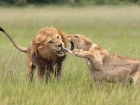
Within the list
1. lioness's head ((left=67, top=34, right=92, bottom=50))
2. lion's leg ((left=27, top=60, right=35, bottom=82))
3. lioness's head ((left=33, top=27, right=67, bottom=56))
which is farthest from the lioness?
lion's leg ((left=27, top=60, right=35, bottom=82))

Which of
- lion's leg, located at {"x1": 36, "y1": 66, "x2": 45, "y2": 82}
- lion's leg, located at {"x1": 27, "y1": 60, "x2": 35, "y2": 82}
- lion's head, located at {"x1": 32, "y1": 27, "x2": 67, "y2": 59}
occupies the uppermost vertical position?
lion's head, located at {"x1": 32, "y1": 27, "x2": 67, "y2": 59}

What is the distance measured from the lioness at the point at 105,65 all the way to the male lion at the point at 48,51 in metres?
0.20

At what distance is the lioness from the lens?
635 cm

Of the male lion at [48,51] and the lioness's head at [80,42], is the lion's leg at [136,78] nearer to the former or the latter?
the lioness's head at [80,42]

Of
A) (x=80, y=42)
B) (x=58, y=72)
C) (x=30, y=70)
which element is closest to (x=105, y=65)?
(x=80, y=42)

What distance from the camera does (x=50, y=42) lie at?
6398 mm

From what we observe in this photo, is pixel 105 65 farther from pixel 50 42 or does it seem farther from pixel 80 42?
pixel 50 42

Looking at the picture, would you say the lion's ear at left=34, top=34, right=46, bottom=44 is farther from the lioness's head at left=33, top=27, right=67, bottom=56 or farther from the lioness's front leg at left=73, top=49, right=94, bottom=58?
the lioness's front leg at left=73, top=49, right=94, bottom=58

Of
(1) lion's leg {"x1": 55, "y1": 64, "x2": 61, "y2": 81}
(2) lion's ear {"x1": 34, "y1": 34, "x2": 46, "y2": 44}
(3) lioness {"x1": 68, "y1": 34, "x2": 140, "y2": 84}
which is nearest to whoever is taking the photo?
(3) lioness {"x1": 68, "y1": 34, "x2": 140, "y2": 84}

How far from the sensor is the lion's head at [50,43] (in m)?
6.38

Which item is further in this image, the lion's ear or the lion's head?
the lion's ear

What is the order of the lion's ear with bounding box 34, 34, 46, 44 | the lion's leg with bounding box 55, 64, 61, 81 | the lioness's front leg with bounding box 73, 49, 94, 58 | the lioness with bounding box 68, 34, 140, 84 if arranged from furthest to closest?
the lion's leg with bounding box 55, 64, 61, 81 < the lion's ear with bounding box 34, 34, 46, 44 < the lioness with bounding box 68, 34, 140, 84 < the lioness's front leg with bounding box 73, 49, 94, 58

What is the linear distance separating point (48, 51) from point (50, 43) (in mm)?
116

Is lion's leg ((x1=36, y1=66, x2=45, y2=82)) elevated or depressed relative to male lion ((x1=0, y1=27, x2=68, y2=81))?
depressed
